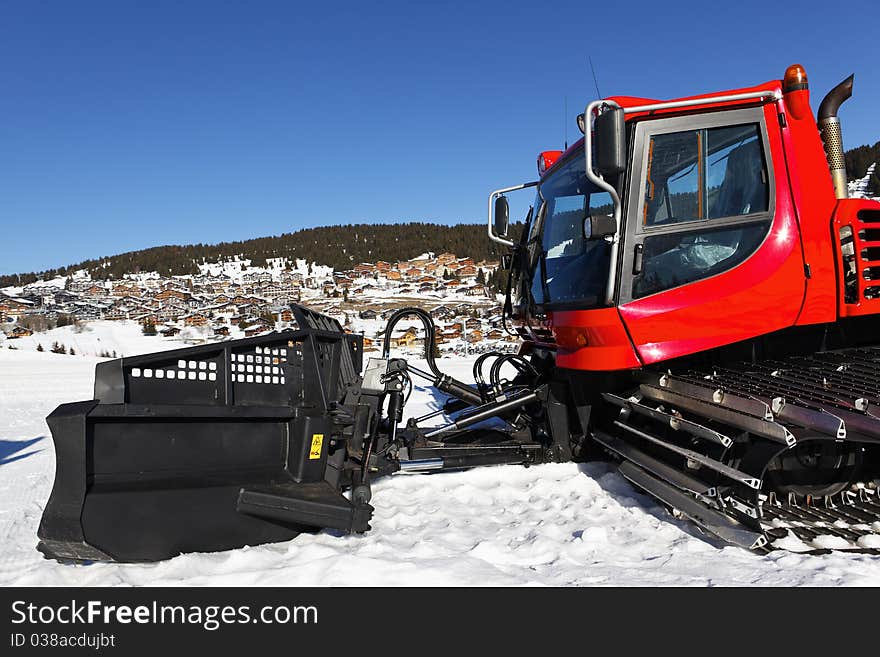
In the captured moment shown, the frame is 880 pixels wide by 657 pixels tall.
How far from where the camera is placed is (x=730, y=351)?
4129mm

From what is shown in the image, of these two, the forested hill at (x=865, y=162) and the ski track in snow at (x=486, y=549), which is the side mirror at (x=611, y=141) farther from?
the forested hill at (x=865, y=162)

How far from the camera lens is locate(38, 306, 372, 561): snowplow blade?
2.63 meters

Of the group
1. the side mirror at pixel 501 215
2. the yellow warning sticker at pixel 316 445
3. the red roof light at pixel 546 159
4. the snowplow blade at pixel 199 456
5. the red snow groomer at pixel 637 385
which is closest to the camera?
the snowplow blade at pixel 199 456

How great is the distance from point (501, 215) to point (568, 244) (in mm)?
803

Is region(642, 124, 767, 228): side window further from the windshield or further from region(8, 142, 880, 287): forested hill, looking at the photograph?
region(8, 142, 880, 287): forested hill

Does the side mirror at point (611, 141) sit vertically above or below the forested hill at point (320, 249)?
below

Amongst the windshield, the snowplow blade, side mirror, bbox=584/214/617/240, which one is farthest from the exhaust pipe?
the snowplow blade

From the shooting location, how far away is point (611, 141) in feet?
11.3

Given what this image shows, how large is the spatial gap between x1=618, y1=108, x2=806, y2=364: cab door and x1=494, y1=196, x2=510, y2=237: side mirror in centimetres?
158

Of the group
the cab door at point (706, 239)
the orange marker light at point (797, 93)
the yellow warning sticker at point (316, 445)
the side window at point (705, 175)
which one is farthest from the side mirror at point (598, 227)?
the yellow warning sticker at point (316, 445)

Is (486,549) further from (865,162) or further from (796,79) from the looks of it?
(865,162)

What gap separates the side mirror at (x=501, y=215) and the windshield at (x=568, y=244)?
25cm

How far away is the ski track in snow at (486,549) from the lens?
2.66m
